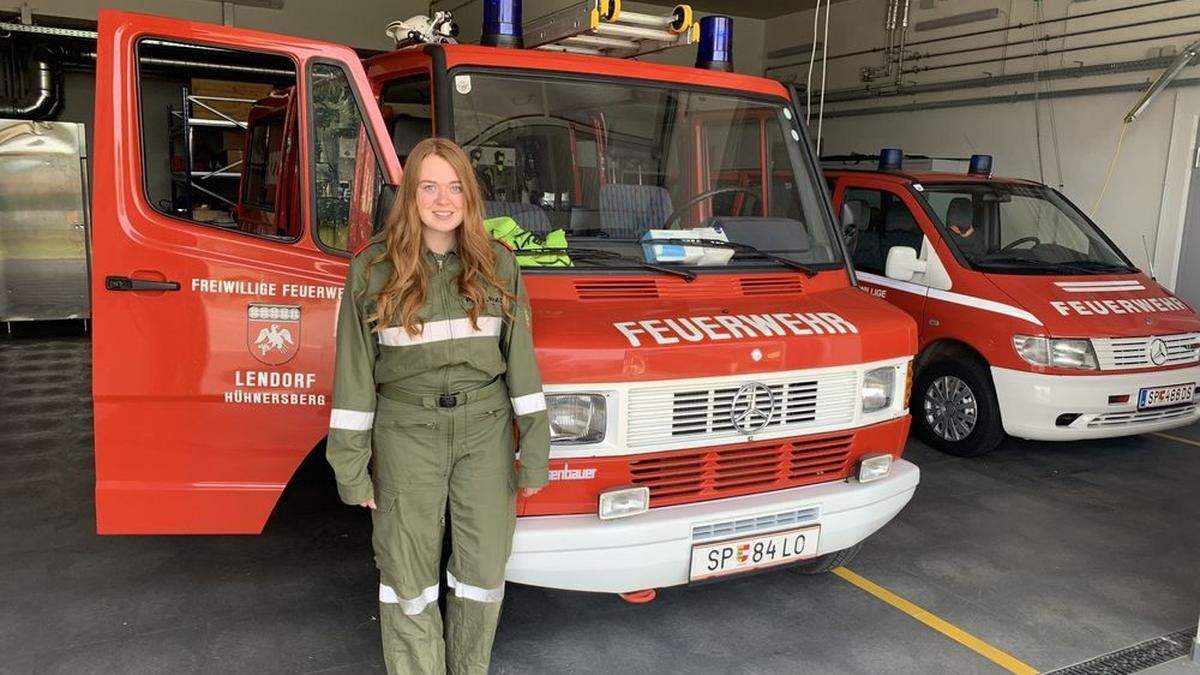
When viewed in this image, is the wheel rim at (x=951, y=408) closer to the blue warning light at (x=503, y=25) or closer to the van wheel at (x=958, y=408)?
the van wheel at (x=958, y=408)

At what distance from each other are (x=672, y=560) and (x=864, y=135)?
10500mm

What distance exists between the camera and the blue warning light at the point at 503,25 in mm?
3557

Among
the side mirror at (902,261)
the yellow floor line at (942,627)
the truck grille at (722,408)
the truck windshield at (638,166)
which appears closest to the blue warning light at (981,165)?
the side mirror at (902,261)

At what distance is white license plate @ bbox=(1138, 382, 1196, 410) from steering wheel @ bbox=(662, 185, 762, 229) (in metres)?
3.41

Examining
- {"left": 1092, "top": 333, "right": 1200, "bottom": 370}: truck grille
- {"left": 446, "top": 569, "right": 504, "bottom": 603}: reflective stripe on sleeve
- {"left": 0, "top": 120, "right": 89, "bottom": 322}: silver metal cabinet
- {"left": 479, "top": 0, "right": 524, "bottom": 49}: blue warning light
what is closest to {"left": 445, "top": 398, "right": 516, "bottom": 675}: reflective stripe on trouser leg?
{"left": 446, "top": 569, "right": 504, "bottom": 603}: reflective stripe on sleeve

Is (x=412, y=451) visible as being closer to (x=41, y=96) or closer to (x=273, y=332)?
(x=273, y=332)

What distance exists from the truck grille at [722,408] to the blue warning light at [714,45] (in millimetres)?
1635

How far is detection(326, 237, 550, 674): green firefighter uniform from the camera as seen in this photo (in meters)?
2.48

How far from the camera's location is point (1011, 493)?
5312mm

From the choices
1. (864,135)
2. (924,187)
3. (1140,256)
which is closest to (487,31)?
(924,187)

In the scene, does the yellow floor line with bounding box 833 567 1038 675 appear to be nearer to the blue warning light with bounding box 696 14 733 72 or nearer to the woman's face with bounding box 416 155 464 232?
the blue warning light with bounding box 696 14 733 72

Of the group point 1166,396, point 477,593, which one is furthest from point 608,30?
point 1166,396

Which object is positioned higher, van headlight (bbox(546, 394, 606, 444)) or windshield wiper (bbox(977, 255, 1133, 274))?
windshield wiper (bbox(977, 255, 1133, 274))

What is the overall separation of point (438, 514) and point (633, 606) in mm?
1376
